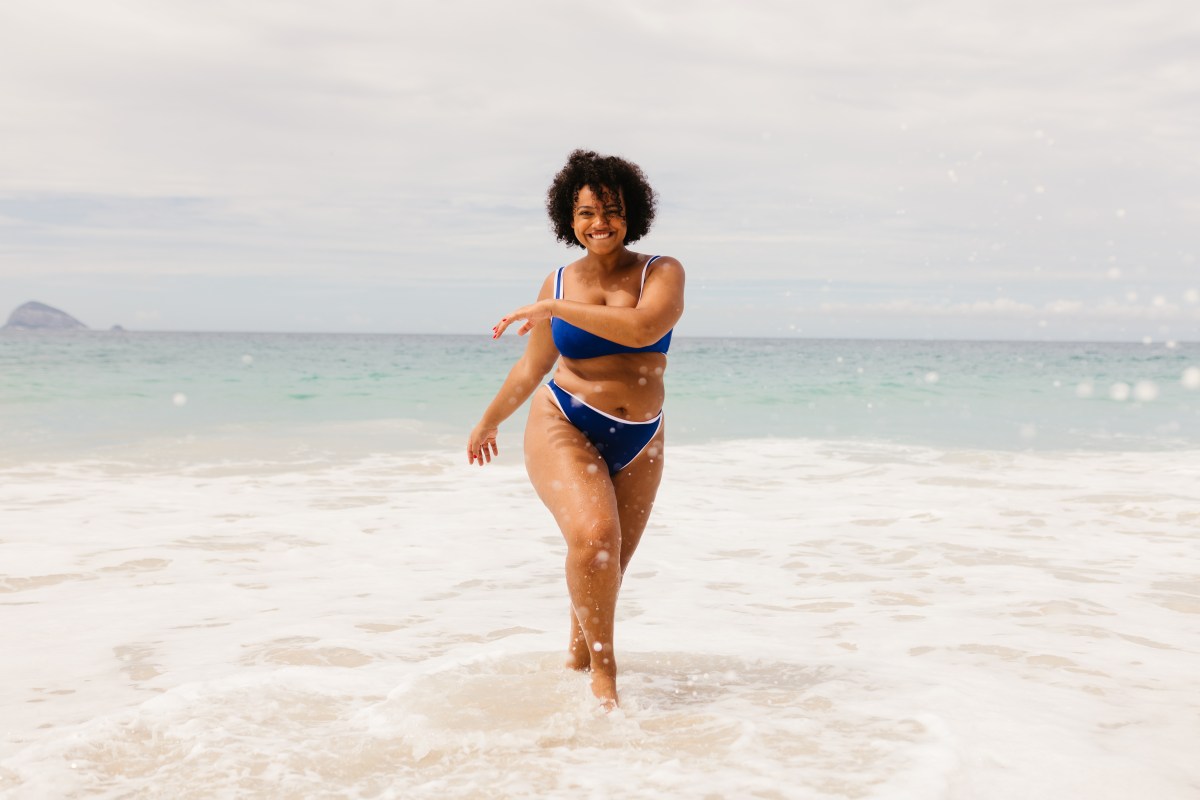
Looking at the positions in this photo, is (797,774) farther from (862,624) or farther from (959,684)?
(862,624)

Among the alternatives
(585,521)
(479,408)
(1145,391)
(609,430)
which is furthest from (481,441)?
(1145,391)

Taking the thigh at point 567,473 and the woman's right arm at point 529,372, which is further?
the woman's right arm at point 529,372

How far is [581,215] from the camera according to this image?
417cm

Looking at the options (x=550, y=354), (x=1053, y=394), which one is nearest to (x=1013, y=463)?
(x=550, y=354)

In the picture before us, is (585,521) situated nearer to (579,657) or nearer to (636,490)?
(636,490)

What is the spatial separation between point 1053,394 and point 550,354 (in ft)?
96.4

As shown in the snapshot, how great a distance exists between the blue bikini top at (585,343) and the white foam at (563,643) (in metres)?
1.41

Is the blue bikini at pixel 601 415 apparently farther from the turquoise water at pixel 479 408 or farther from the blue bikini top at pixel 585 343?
the turquoise water at pixel 479 408

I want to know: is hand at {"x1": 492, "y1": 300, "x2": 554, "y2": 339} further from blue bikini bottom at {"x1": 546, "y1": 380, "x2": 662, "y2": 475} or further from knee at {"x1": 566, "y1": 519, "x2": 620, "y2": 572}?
knee at {"x1": 566, "y1": 519, "x2": 620, "y2": 572}

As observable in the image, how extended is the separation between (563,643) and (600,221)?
2.23 m

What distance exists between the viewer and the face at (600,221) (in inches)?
162

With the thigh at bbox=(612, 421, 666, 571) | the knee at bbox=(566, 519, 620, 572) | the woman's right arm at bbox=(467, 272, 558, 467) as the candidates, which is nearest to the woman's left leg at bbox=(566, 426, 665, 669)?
the thigh at bbox=(612, 421, 666, 571)

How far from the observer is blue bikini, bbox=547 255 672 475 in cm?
407

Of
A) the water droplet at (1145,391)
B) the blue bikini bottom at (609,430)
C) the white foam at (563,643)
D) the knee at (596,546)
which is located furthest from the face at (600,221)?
the water droplet at (1145,391)
